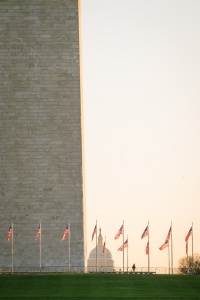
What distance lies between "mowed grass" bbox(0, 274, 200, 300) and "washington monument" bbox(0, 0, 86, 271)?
454 inches

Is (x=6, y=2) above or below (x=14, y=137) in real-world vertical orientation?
above

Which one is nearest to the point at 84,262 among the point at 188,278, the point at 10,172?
the point at 10,172

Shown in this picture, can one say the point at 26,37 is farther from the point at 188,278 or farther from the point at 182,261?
the point at 182,261

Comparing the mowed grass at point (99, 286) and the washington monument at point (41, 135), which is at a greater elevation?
the washington monument at point (41, 135)

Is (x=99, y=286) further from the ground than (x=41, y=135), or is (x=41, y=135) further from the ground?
(x=41, y=135)

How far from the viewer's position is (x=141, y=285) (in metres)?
55.0

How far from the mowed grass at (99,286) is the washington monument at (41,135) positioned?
11.5 metres

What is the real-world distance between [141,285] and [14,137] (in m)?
21.7

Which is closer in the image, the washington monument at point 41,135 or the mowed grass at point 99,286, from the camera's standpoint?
the mowed grass at point 99,286

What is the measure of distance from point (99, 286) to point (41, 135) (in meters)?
20.9

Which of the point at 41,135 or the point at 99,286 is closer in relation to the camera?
the point at 99,286

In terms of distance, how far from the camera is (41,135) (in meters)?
73.1

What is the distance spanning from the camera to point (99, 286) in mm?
54438

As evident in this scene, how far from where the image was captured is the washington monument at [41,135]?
72312mm
